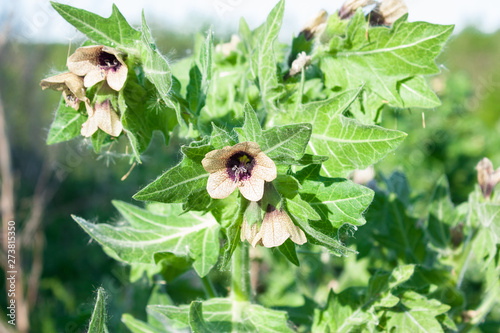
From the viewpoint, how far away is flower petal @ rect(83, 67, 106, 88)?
4.02ft

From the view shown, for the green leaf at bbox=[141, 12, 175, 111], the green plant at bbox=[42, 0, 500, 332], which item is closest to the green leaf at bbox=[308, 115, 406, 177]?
the green plant at bbox=[42, 0, 500, 332]

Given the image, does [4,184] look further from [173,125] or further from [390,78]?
[390,78]

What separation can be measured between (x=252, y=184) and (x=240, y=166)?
0.17 feet

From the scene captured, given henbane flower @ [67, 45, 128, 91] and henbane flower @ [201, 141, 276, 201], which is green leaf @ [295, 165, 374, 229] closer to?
henbane flower @ [201, 141, 276, 201]

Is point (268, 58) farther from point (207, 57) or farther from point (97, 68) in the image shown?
point (97, 68)

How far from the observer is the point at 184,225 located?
5.16 feet

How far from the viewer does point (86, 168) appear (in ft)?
27.9

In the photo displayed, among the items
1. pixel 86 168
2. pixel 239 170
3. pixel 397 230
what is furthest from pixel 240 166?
pixel 86 168

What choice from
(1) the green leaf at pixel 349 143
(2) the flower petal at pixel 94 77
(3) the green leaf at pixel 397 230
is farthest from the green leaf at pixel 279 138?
(3) the green leaf at pixel 397 230

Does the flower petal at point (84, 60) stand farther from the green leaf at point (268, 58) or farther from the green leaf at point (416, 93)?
the green leaf at point (416, 93)

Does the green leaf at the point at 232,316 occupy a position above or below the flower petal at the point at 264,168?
below

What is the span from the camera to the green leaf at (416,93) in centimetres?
149

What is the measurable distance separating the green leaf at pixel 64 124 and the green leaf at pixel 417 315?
4.04 ft

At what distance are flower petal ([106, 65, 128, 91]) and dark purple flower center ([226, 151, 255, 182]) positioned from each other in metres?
0.39
